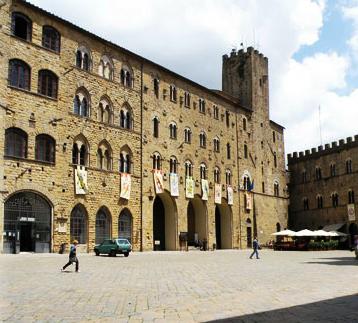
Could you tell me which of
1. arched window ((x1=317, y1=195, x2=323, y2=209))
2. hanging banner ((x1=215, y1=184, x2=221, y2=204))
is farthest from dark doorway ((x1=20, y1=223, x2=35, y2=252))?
arched window ((x1=317, y1=195, x2=323, y2=209))

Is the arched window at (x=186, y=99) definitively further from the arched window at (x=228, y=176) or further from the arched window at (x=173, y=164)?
the arched window at (x=228, y=176)

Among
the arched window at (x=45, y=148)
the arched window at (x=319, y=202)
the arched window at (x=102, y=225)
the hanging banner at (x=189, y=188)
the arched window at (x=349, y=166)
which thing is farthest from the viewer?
the arched window at (x=319, y=202)

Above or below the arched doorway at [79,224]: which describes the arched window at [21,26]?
above

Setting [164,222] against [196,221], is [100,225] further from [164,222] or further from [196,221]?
[196,221]

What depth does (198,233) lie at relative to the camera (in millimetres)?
47375

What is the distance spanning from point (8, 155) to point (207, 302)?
2200 cm

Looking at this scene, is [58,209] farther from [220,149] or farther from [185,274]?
[220,149]

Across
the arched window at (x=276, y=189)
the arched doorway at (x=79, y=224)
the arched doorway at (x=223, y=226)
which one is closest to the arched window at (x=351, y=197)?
the arched window at (x=276, y=189)

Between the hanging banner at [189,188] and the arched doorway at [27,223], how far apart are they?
1502 centimetres

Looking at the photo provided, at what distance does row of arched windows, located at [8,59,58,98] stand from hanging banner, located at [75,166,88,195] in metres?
5.33

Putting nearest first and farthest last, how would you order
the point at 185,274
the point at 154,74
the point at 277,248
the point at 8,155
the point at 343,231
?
the point at 185,274 < the point at 8,155 < the point at 154,74 < the point at 277,248 < the point at 343,231

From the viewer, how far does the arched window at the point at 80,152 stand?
34.5 metres

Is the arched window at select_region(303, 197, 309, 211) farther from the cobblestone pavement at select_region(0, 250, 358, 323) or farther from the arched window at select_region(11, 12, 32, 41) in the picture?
the cobblestone pavement at select_region(0, 250, 358, 323)

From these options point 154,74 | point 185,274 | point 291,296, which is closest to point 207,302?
point 291,296
